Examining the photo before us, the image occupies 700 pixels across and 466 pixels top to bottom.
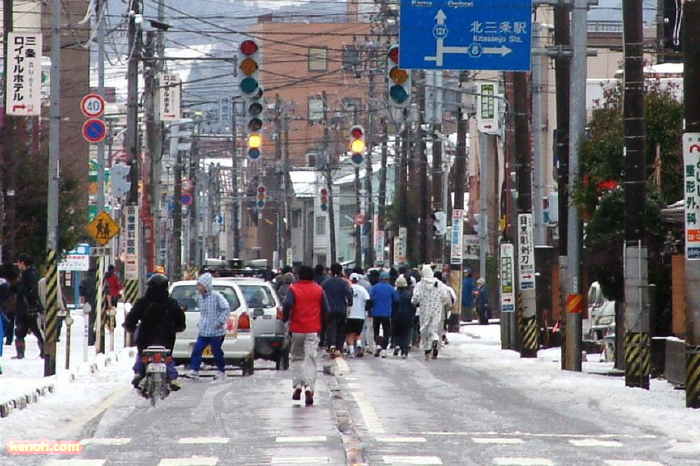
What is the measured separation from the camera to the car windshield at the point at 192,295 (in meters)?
26.6

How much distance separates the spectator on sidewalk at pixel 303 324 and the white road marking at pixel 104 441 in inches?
175

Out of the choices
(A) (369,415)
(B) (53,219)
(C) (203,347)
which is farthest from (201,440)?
(B) (53,219)

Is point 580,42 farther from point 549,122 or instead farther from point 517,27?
point 549,122

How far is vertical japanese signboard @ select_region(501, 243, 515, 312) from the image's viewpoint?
34812 millimetres

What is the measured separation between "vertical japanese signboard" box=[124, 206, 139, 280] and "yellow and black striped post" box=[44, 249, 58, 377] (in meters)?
10.6

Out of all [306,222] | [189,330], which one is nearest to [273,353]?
[189,330]

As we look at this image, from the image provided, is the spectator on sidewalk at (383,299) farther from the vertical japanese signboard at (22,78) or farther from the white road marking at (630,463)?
the white road marking at (630,463)

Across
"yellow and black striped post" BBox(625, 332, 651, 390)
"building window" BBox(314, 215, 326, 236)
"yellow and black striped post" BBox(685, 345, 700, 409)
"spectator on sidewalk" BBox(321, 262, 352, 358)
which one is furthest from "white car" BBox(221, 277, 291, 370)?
"building window" BBox(314, 215, 326, 236)

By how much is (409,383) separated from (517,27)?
665cm

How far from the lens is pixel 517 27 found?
27266mm

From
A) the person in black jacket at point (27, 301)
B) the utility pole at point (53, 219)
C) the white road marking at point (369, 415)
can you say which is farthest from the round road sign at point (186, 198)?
the white road marking at point (369, 415)

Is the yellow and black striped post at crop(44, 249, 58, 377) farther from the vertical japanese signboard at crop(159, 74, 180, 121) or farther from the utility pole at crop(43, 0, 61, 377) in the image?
the vertical japanese signboard at crop(159, 74, 180, 121)

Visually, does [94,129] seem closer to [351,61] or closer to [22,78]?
[22,78]

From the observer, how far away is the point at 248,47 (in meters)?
25.8
